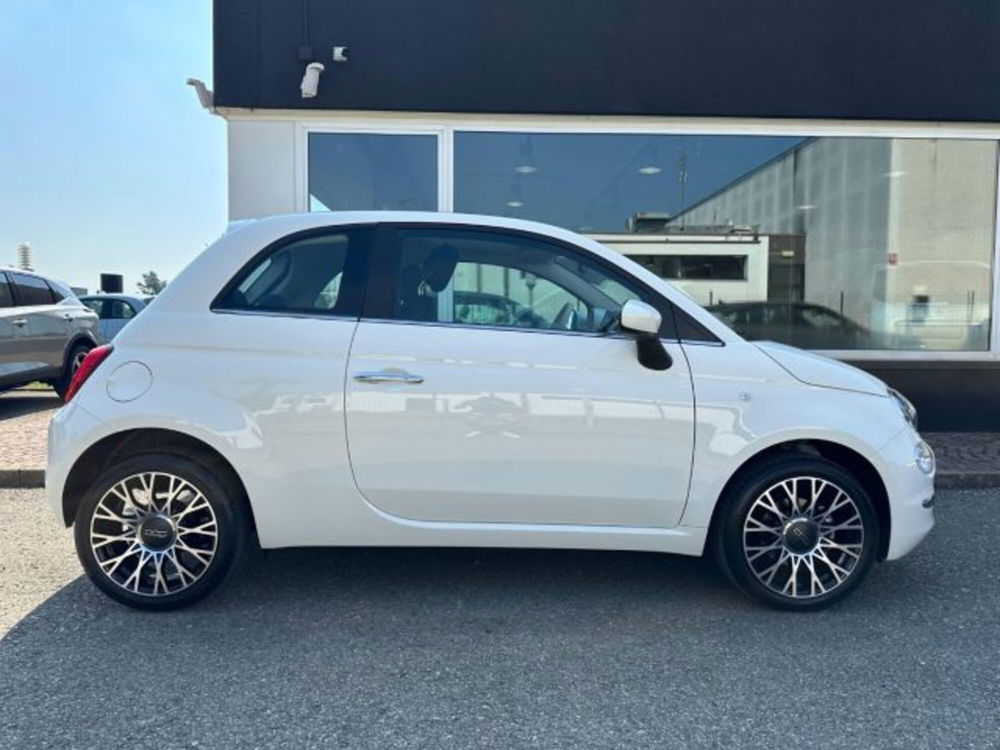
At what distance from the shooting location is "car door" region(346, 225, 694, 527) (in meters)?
3.46

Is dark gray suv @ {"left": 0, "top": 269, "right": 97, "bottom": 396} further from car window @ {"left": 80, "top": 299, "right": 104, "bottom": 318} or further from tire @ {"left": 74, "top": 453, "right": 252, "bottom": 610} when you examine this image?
tire @ {"left": 74, "top": 453, "right": 252, "bottom": 610}

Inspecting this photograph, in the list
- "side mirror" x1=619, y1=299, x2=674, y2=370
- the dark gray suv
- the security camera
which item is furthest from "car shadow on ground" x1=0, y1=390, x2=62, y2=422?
"side mirror" x1=619, y1=299, x2=674, y2=370

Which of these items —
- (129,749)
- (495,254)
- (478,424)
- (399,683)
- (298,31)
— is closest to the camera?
(129,749)

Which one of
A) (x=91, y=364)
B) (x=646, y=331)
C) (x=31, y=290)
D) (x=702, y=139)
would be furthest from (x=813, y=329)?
(x=31, y=290)

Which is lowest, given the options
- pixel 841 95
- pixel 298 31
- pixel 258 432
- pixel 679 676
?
pixel 679 676

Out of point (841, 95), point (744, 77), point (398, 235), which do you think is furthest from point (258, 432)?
point (841, 95)

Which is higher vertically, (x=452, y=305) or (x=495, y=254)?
(x=495, y=254)

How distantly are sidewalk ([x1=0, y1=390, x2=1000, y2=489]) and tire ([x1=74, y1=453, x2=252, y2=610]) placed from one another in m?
2.77

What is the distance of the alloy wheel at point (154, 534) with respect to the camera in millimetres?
3525

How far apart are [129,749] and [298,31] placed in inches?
247

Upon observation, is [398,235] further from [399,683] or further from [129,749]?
[129,749]

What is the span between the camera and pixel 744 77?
23.7ft

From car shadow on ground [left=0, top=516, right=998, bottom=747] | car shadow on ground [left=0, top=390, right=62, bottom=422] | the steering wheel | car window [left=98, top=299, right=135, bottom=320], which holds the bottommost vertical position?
Result: car shadow on ground [left=0, top=390, right=62, bottom=422]

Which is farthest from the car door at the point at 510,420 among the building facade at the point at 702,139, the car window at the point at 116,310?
the car window at the point at 116,310
